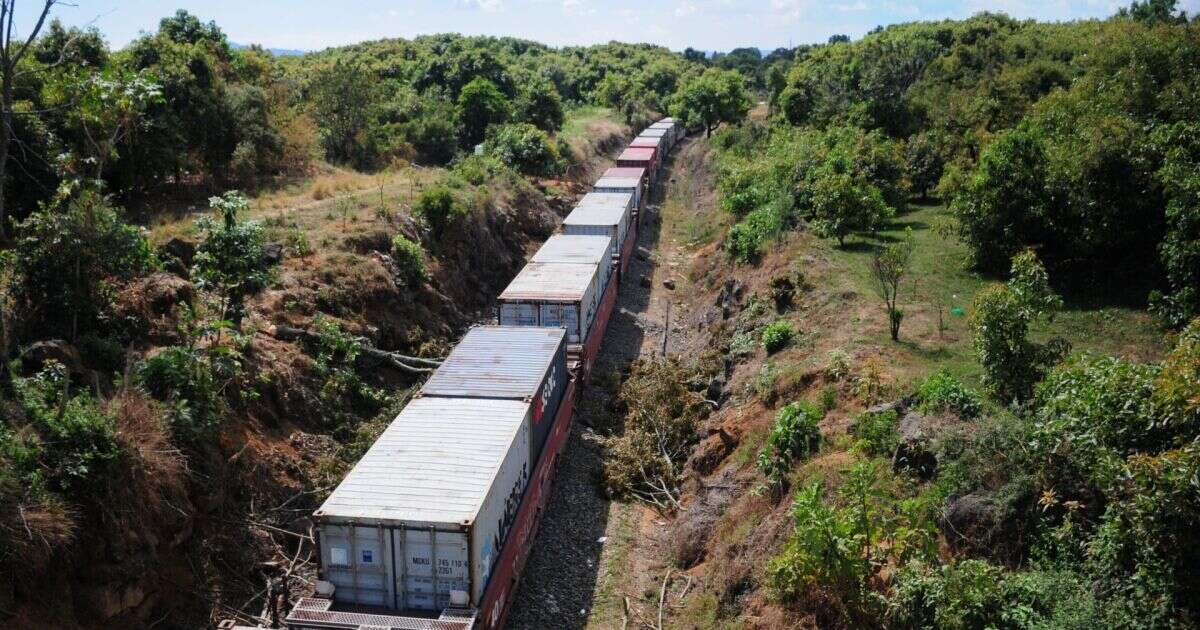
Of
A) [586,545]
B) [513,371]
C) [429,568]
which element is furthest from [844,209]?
[429,568]

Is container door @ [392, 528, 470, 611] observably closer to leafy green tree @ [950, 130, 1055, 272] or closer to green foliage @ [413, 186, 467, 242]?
leafy green tree @ [950, 130, 1055, 272]

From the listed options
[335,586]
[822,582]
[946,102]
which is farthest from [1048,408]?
[946,102]

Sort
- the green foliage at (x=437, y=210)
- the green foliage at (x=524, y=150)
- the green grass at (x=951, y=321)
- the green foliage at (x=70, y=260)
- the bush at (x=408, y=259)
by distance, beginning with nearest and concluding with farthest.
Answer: the green foliage at (x=70, y=260), the green grass at (x=951, y=321), the bush at (x=408, y=259), the green foliage at (x=437, y=210), the green foliage at (x=524, y=150)

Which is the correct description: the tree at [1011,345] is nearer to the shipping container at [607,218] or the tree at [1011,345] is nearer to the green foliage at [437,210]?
the shipping container at [607,218]

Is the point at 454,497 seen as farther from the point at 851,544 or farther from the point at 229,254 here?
the point at 229,254

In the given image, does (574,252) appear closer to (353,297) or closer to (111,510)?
(353,297)

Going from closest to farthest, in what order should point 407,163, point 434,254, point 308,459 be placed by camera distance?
point 308,459 → point 434,254 → point 407,163

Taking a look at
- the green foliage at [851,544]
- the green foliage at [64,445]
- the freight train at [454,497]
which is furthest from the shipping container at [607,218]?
the green foliage at [64,445]
